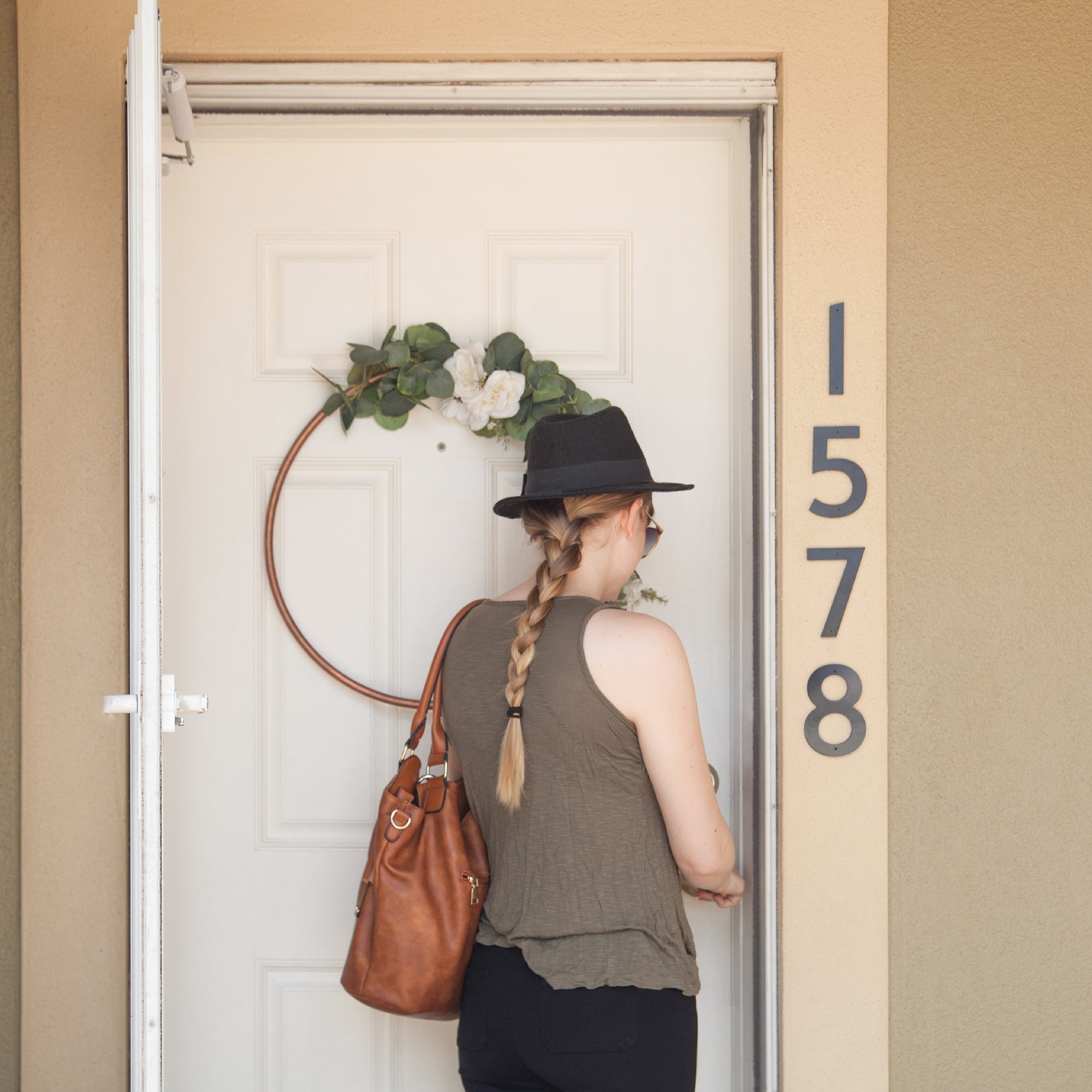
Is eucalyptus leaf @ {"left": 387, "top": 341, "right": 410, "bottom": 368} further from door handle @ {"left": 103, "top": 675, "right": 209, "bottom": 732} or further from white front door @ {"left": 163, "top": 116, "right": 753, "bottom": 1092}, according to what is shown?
door handle @ {"left": 103, "top": 675, "right": 209, "bottom": 732}

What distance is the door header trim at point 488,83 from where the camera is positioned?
1801 mm

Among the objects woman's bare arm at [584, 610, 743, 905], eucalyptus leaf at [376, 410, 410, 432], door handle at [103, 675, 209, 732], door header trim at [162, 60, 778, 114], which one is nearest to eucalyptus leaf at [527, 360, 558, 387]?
eucalyptus leaf at [376, 410, 410, 432]

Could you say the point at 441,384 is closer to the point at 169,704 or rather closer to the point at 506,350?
the point at 506,350

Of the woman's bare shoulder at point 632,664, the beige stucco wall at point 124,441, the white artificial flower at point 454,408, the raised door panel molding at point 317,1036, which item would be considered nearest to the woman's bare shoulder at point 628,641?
the woman's bare shoulder at point 632,664

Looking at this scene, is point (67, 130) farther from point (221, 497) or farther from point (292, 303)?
point (221, 497)

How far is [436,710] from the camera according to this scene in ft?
5.07

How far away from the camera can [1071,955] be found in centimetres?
183

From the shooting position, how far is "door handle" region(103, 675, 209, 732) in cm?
123

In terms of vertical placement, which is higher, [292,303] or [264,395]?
[292,303]

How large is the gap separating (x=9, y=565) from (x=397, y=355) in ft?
2.70

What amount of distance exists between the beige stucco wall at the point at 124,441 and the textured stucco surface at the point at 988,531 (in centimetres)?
7

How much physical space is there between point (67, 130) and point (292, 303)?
501 mm

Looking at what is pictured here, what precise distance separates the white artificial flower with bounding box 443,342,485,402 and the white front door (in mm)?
109

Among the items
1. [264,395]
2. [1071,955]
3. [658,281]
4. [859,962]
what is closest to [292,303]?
[264,395]
